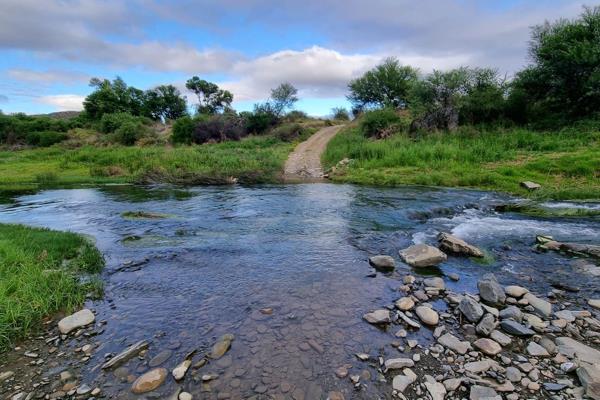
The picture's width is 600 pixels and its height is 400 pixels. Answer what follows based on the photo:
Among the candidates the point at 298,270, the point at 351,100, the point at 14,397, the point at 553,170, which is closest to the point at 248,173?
the point at 298,270

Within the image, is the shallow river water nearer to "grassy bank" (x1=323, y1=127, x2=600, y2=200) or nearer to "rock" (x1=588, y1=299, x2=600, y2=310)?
"rock" (x1=588, y1=299, x2=600, y2=310)

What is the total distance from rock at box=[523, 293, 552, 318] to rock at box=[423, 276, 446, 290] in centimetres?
133

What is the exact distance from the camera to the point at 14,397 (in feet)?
13.0

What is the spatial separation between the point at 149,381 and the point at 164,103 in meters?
72.4

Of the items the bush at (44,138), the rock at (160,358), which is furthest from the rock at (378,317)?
the bush at (44,138)

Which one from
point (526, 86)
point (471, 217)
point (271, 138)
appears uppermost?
point (526, 86)

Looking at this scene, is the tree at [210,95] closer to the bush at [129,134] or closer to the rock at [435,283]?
the bush at [129,134]

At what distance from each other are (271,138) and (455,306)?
38797 mm

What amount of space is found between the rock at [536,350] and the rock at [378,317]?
1.88 metres

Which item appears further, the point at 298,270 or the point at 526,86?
the point at 526,86

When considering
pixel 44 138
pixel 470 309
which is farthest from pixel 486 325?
pixel 44 138

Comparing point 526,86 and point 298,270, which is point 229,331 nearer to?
point 298,270

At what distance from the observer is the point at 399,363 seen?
4.42 m

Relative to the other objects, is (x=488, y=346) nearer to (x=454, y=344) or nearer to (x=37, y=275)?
(x=454, y=344)
